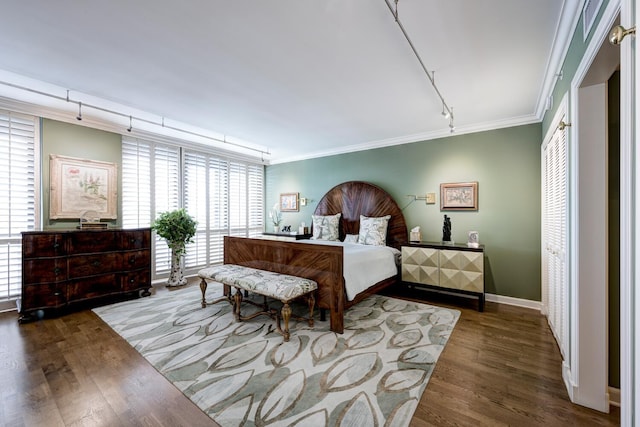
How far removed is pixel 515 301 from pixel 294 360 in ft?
10.8

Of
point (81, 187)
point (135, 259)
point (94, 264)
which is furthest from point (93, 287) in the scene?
point (81, 187)

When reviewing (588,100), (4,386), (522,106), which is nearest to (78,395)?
(4,386)

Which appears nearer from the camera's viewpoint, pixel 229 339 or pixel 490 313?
pixel 229 339

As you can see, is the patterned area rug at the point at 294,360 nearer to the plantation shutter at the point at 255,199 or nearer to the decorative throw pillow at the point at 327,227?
the decorative throw pillow at the point at 327,227

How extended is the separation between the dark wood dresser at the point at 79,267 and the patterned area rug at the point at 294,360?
41 cm

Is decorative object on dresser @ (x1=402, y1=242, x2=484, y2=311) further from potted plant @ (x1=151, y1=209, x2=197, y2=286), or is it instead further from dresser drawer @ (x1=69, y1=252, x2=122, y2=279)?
dresser drawer @ (x1=69, y1=252, x2=122, y2=279)

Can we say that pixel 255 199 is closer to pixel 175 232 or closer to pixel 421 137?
pixel 175 232

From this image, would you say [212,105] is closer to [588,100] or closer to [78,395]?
[78,395]

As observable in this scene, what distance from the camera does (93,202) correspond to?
4023mm

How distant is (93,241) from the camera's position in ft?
11.7

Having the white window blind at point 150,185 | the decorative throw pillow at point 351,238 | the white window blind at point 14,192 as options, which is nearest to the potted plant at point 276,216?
the decorative throw pillow at point 351,238

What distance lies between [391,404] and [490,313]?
7.80 feet

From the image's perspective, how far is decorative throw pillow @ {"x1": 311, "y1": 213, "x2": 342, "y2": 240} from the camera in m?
5.08

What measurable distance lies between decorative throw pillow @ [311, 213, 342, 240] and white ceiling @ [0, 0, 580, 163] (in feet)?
6.63
